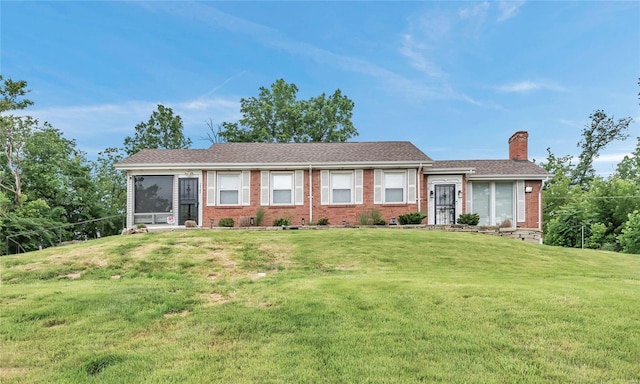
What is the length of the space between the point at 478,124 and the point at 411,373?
24415 mm

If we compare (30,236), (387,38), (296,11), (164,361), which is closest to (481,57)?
(387,38)

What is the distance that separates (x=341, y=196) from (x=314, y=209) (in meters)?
1.42

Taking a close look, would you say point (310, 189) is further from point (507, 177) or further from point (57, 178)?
point (57, 178)

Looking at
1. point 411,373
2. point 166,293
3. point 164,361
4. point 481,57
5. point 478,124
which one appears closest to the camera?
point 411,373

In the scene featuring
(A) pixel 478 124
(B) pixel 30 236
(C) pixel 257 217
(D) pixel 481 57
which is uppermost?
(D) pixel 481 57

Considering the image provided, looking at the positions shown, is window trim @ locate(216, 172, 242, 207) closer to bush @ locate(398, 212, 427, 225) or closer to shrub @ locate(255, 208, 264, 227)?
shrub @ locate(255, 208, 264, 227)

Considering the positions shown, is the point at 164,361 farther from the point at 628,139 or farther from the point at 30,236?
the point at 628,139

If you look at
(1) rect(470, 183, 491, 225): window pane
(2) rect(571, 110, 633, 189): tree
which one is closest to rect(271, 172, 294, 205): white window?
(1) rect(470, 183, 491, 225): window pane

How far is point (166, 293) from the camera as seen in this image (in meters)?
6.09

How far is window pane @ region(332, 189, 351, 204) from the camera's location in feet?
54.3

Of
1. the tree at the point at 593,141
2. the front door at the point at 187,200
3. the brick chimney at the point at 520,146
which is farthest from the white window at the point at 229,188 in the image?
the tree at the point at 593,141

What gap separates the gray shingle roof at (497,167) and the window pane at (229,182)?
936 cm

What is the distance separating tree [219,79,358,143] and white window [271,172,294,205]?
13.5 m

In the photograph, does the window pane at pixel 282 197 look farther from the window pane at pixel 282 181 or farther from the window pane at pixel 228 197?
the window pane at pixel 228 197
